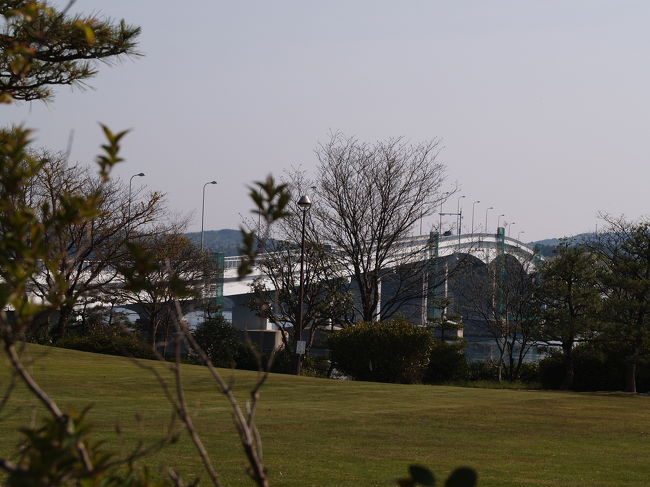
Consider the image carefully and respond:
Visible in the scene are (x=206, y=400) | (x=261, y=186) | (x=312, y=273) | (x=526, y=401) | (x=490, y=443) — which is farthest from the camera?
(x=312, y=273)

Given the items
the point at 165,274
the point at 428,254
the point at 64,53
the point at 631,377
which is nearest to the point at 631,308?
the point at 631,377

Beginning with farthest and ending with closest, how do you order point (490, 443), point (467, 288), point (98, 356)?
1. point (467, 288)
2. point (98, 356)
3. point (490, 443)

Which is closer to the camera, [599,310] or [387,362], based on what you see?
[387,362]

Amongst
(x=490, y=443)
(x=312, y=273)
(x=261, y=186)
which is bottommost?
(x=490, y=443)

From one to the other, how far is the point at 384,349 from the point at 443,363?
14.5 ft

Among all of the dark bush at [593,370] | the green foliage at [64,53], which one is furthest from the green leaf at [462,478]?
the dark bush at [593,370]

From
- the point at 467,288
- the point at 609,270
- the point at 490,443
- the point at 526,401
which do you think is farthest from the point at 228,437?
the point at 467,288

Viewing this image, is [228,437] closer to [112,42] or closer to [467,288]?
[112,42]

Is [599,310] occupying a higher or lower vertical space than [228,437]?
higher

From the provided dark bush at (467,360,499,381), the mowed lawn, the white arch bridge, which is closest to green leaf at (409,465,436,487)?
the mowed lawn

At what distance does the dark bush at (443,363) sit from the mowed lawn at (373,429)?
950 centimetres

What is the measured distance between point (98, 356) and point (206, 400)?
12.4 meters

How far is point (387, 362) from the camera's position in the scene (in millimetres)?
30047

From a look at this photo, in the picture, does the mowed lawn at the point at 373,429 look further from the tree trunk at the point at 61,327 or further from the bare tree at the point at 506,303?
the bare tree at the point at 506,303
